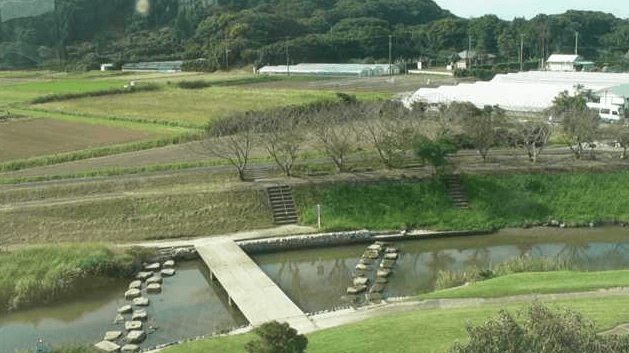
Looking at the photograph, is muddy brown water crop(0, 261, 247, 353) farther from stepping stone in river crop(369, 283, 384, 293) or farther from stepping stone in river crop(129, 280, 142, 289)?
stepping stone in river crop(369, 283, 384, 293)

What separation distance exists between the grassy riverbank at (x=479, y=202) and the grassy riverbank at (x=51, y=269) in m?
7.75

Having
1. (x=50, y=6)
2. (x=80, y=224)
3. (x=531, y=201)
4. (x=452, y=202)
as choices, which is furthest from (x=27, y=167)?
(x=50, y=6)

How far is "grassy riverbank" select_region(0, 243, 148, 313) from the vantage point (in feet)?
64.1

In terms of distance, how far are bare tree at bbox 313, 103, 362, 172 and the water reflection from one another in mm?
6102

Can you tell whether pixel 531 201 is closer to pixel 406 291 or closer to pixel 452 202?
pixel 452 202

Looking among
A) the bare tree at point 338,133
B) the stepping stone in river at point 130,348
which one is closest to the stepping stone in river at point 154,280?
the stepping stone in river at point 130,348

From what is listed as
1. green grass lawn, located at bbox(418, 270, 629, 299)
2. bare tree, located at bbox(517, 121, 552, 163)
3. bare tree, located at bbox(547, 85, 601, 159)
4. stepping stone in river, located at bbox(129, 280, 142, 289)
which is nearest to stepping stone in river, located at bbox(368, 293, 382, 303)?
green grass lawn, located at bbox(418, 270, 629, 299)

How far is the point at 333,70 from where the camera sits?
274 feet

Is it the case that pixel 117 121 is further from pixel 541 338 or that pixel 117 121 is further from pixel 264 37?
pixel 264 37

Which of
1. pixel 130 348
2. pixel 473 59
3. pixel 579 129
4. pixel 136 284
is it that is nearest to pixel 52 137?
pixel 136 284

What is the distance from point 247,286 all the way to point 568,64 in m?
80.5

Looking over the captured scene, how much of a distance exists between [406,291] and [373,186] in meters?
8.33

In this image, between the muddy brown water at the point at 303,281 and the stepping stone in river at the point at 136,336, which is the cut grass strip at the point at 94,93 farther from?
the stepping stone in river at the point at 136,336

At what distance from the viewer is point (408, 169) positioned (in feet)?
96.8
